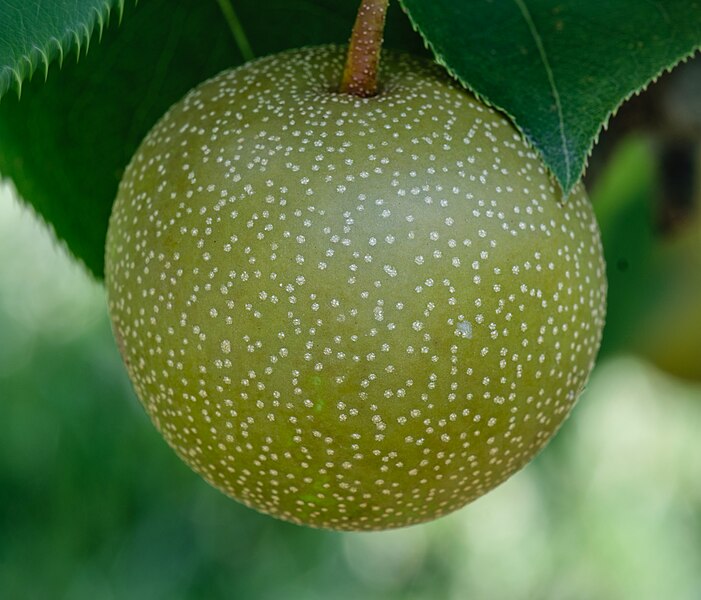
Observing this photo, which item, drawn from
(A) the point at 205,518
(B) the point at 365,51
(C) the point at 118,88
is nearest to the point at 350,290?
(B) the point at 365,51

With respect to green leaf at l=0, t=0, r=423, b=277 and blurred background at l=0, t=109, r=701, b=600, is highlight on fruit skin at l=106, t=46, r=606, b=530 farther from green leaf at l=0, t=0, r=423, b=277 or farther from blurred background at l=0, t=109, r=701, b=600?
blurred background at l=0, t=109, r=701, b=600

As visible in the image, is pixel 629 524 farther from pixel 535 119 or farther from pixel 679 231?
pixel 535 119

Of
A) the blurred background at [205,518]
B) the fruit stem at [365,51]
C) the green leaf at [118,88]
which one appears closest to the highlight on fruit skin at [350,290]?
the fruit stem at [365,51]

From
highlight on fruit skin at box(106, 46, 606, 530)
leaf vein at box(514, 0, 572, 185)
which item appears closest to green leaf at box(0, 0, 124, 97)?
highlight on fruit skin at box(106, 46, 606, 530)

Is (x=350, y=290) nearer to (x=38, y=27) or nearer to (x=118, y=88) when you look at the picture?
(x=38, y=27)

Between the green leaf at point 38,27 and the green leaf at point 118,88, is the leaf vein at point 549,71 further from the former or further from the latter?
the green leaf at point 38,27

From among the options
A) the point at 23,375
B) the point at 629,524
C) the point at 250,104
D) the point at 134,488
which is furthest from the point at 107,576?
the point at 250,104
